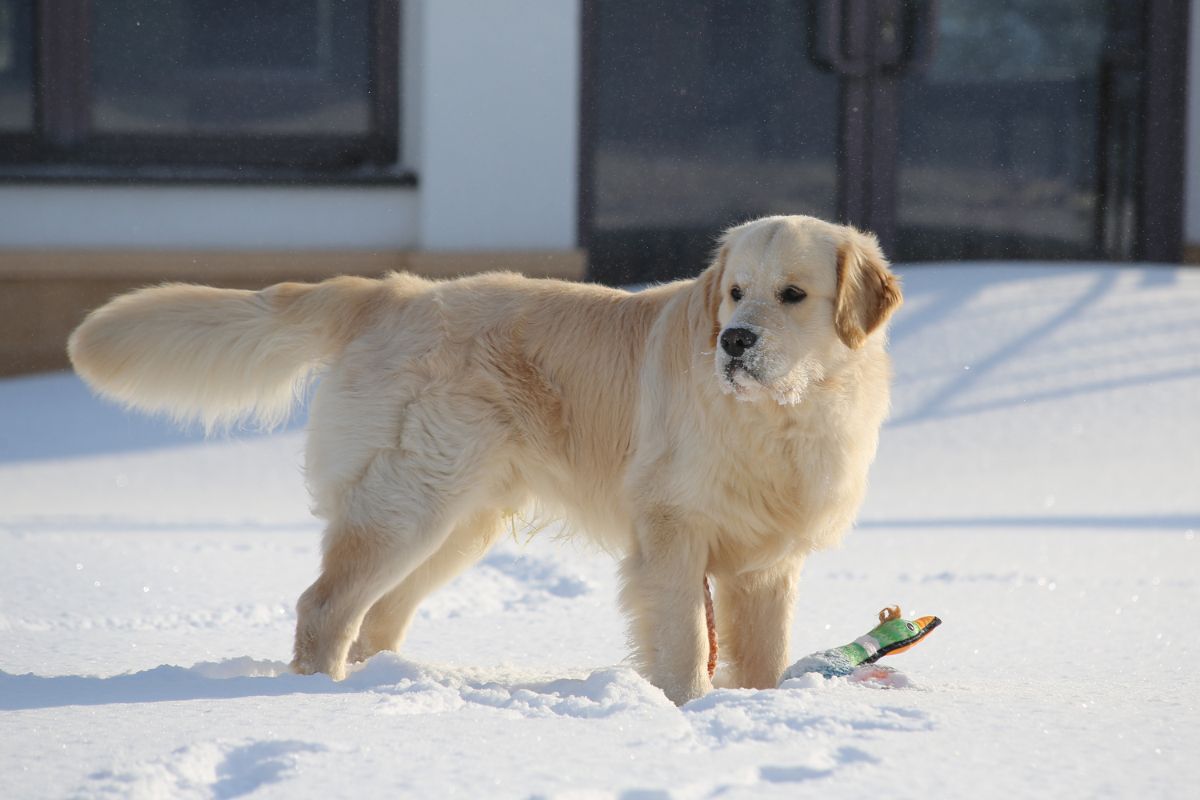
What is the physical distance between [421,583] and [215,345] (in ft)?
3.01

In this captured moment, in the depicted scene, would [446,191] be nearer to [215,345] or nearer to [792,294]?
[215,345]

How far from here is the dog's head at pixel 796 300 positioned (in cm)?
338

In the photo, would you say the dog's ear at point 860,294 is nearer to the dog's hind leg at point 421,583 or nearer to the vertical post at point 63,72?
the dog's hind leg at point 421,583

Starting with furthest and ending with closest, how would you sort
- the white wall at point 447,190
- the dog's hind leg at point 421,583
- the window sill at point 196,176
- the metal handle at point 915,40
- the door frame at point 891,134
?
1. the door frame at point 891,134
2. the metal handle at point 915,40
3. the white wall at point 447,190
4. the window sill at point 196,176
5. the dog's hind leg at point 421,583

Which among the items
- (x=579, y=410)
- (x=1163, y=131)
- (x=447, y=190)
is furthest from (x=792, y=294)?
(x=1163, y=131)

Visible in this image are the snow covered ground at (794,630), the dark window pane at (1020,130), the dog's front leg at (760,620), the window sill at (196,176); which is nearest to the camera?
the snow covered ground at (794,630)

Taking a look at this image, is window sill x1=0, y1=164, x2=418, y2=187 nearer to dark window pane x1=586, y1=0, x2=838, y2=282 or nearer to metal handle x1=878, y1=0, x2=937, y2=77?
→ dark window pane x1=586, y1=0, x2=838, y2=282

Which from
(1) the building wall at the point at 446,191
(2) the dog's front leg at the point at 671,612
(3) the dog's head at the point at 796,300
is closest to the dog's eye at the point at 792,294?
(3) the dog's head at the point at 796,300

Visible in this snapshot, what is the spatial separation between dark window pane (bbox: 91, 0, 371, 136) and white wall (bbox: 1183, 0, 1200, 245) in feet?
18.2

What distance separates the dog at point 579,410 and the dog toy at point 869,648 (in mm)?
256

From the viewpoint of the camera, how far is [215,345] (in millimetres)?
3938

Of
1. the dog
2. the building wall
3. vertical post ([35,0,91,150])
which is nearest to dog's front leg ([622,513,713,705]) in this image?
the dog

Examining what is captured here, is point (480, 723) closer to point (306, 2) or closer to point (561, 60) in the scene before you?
point (561, 60)

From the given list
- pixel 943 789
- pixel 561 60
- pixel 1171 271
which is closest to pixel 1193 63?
pixel 1171 271
